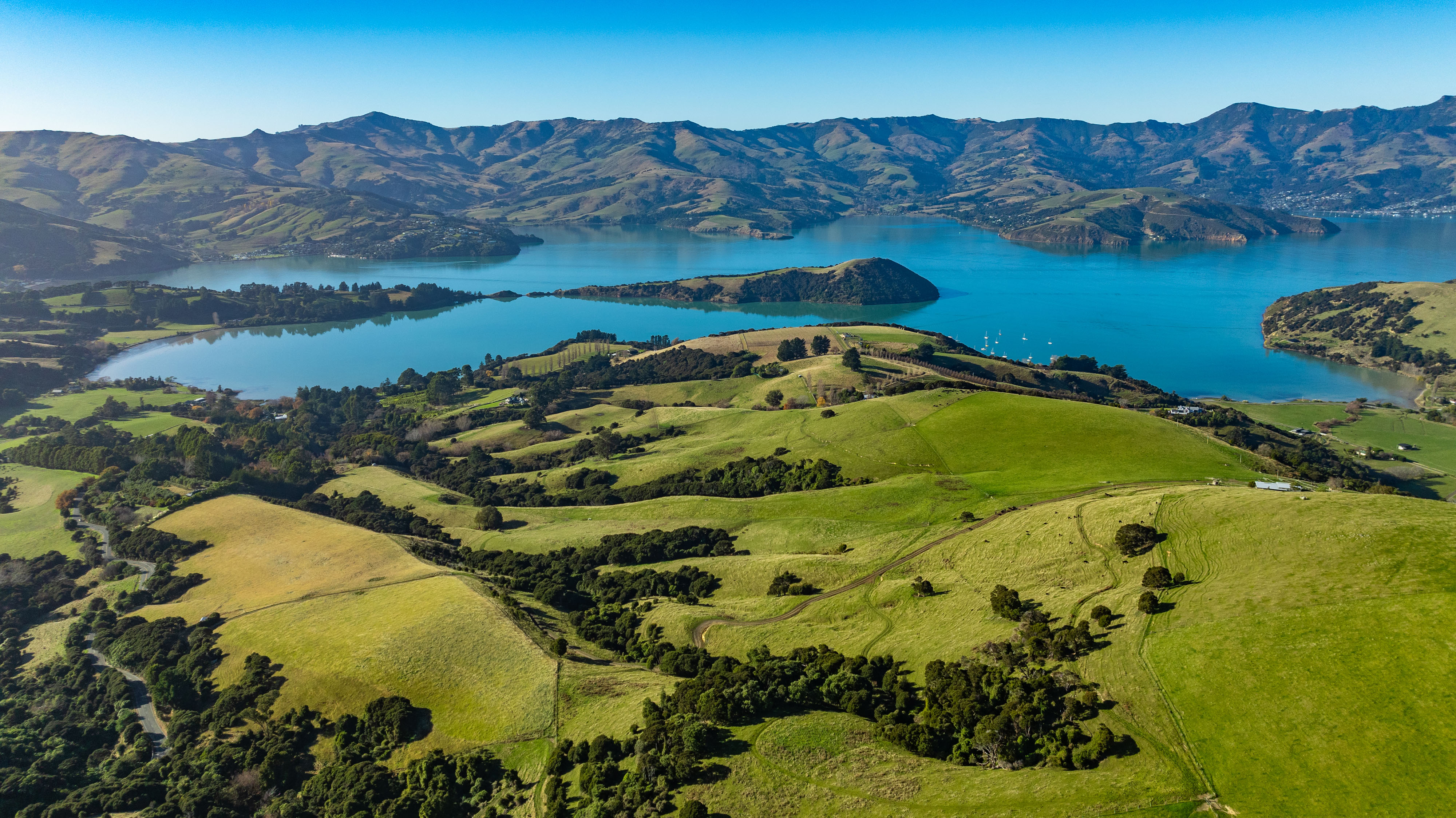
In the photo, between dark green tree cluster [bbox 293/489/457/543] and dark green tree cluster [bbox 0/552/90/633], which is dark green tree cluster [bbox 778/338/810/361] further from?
dark green tree cluster [bbox 0/552/90/633]

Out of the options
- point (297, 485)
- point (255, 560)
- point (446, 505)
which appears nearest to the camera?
point (255, 560)

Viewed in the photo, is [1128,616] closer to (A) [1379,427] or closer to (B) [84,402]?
(A) [1379,427]

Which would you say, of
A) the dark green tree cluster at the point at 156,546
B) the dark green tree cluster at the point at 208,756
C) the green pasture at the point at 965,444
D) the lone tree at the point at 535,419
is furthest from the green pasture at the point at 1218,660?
the lone tree at the point at 535,419

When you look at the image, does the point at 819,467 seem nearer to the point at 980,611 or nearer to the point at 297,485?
the point at 980,611

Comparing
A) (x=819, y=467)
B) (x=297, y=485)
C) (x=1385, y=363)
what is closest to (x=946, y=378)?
(x=819, y=467)

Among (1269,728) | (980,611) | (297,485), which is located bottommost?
(297,485)

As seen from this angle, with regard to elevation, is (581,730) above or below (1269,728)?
below
